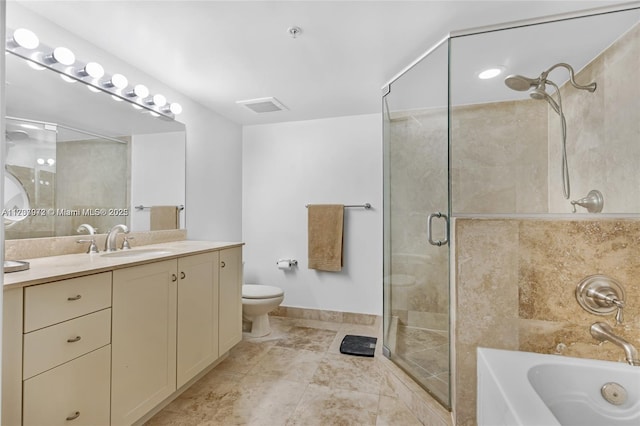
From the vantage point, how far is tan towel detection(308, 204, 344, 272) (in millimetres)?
2971

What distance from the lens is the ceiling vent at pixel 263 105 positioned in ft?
8.61

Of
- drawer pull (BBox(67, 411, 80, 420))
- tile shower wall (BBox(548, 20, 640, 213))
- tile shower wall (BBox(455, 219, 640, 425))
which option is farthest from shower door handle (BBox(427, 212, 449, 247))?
drawer pull (BBox(67, 411, 80, 420))

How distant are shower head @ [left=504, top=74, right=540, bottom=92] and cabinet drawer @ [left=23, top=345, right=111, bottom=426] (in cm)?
273

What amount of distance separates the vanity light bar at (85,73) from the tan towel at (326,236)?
156 centimetres

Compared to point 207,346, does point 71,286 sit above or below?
above

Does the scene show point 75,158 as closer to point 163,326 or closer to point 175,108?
point 175,108

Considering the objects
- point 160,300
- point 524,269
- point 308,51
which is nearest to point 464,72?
point 308,51

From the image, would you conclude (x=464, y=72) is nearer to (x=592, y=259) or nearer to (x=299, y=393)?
(x=592, y=259)

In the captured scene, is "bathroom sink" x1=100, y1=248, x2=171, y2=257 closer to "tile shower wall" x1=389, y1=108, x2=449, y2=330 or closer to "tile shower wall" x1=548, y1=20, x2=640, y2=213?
"tile shower wall" x1=389, y1=108, x2=449, y2=330

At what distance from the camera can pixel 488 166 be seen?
213 cm

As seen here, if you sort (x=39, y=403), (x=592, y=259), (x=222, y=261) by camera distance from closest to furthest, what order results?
(x=39, y=403)
(x=592, y=259)
(x=222, y=261)

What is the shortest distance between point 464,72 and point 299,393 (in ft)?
7.44

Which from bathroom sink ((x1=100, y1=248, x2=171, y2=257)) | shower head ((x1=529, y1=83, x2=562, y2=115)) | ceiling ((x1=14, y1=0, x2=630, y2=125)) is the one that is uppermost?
ceiling ((x1=14, y1=0, x2=630, y2=125))

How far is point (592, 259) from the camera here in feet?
4.32
